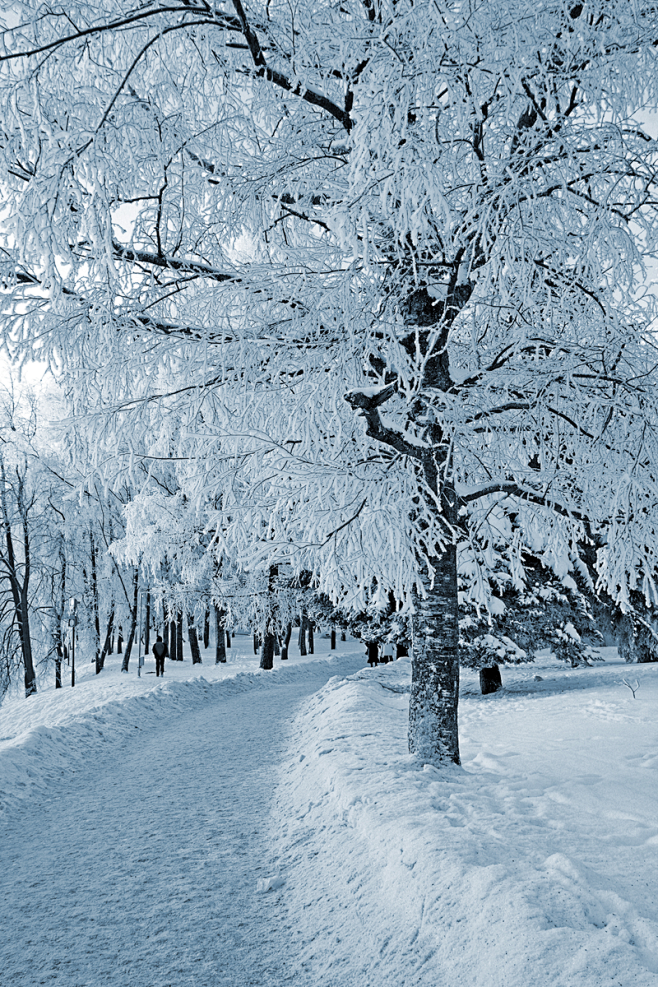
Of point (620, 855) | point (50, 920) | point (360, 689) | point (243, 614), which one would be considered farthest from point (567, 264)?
point (243, 614)

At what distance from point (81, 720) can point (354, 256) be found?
8.74 meters

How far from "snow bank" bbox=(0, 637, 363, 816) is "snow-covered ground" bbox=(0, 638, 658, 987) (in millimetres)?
65

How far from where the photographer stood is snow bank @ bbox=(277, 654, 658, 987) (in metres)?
2.79

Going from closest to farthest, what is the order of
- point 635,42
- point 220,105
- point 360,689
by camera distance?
point 635,42, point 220,105, point 360,689

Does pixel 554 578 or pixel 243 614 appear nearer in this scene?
pixel 554 578

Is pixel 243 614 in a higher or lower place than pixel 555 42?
lower

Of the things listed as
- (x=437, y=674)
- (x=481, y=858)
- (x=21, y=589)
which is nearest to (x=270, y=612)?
(x=21, y=589)

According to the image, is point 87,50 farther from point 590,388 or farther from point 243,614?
point 243,614

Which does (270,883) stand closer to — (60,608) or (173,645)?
(60,608)

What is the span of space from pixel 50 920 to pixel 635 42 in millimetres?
7255

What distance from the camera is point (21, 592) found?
65.4 feet

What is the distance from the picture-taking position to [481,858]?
3646 millimetres

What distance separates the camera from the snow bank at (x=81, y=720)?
22.3ft

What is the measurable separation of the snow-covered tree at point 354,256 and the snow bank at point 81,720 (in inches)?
159
